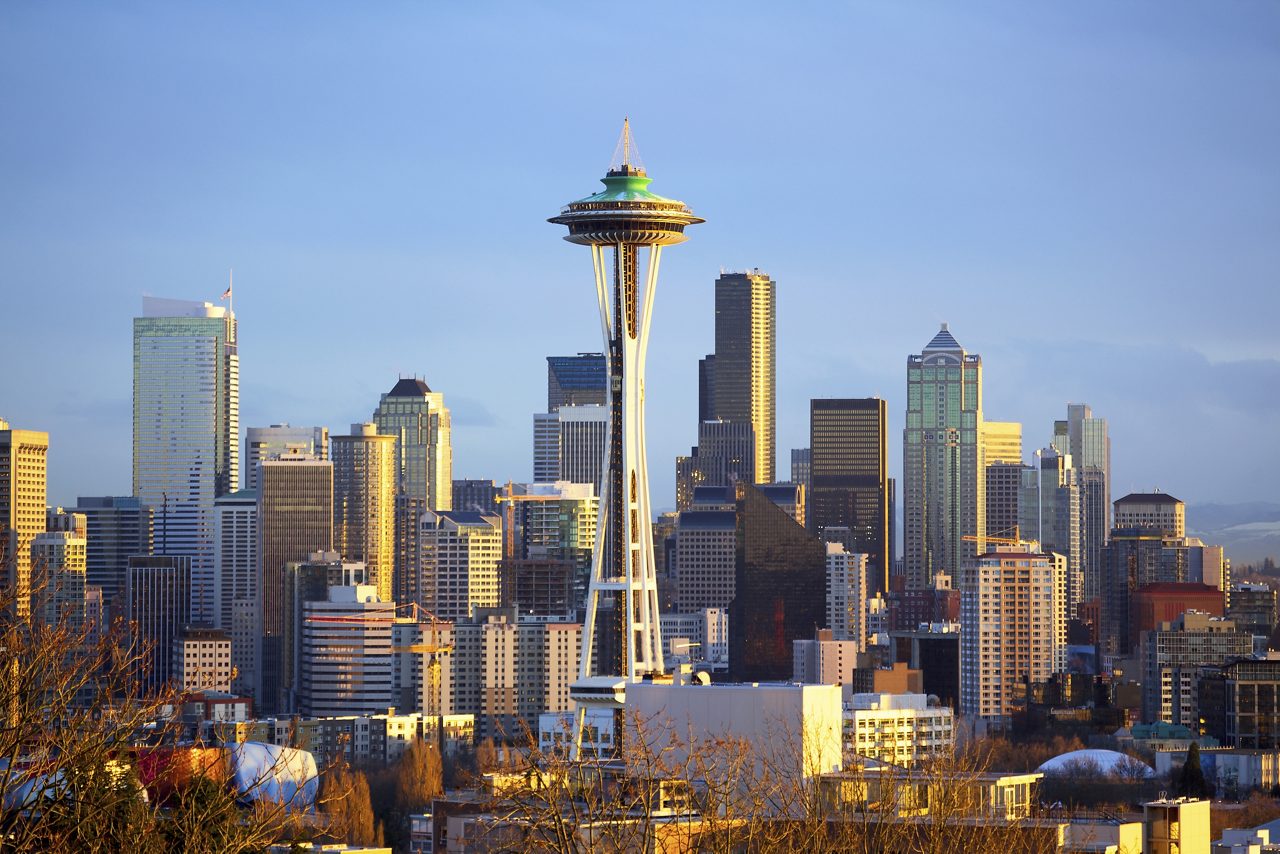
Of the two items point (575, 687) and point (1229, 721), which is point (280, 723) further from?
point (1229, 721)

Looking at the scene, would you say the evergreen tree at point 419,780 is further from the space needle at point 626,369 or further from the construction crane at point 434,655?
the construction crane at point 434,655

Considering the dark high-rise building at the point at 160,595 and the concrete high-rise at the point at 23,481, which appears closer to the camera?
the concrete high-rise at the point at 23,481

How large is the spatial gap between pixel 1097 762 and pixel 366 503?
104203 millimetres

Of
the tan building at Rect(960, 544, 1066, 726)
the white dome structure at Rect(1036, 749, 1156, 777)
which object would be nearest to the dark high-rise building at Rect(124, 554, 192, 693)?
the tan building at Rect(960, 544, 1066, 726)

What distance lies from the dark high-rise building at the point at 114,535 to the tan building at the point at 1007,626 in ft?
177

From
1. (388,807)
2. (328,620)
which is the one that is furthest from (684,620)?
(388,807)

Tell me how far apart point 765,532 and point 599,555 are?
260ft

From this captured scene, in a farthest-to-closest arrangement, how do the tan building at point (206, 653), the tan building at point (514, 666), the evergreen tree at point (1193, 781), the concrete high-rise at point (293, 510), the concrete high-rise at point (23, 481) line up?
the concrete high-rise at point (293, 510) → the concrete high-rise at point (23, 481) → the tan building at point (206, 653) → the tan building at point (514, 666) → the evergreen tree at point (1193, 781)

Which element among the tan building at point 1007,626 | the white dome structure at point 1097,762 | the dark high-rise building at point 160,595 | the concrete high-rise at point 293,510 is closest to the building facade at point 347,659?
the dark high-rise building at point 160,595

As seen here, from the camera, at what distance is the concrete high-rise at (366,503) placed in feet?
605

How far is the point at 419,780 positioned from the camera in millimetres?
90250

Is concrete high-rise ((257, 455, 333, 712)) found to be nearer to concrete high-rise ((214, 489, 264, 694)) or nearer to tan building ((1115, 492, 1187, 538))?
concrete high-rise ((214, 489, 264, 694))

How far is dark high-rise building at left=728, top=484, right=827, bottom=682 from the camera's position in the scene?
Result: 547 feet

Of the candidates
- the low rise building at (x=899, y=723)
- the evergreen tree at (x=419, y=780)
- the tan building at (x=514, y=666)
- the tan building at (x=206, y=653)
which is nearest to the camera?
the low rise building at (x=899, y=723)
